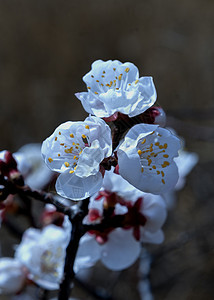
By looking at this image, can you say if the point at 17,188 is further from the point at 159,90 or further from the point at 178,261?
the point at 159,90

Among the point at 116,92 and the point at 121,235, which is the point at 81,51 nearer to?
the point at 121,235

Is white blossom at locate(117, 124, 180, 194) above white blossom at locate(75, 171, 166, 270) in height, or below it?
above

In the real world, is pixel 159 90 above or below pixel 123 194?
below

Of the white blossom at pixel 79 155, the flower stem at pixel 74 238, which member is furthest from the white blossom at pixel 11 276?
the white blossom at pixel 79 155

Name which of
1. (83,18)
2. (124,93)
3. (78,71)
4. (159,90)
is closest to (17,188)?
(124,93)

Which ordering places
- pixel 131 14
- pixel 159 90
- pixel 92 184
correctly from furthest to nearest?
1. pixel 131 14
2. pixel 159 90
3. pixel 92 184

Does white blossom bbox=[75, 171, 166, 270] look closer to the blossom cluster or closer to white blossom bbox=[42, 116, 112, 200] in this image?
the blossom cluster

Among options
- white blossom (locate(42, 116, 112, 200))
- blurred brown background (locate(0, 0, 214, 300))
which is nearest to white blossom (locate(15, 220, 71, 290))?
white blossom (locate(42, 116, 112, 200))
